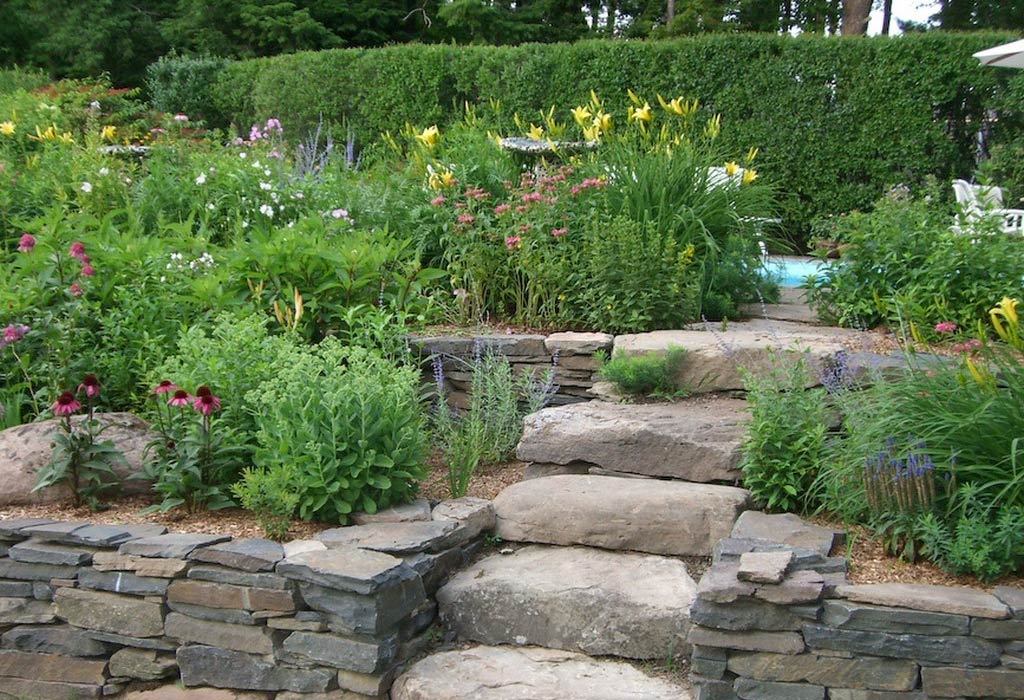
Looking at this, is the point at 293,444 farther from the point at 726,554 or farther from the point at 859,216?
the point at 859,216

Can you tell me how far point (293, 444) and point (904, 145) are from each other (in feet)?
26.7

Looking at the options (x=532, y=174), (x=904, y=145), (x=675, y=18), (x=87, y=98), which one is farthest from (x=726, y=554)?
(x=675, y=18)

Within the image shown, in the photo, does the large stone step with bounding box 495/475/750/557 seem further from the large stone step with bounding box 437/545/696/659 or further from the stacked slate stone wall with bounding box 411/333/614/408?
the stacked slate stone wall with bounding box 411/333/614/408

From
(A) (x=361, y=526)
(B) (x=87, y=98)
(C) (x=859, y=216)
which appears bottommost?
(A) (x=361, y=526)

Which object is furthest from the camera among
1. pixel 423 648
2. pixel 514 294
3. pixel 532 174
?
pixel 532 174

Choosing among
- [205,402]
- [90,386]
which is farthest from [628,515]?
[90,386]

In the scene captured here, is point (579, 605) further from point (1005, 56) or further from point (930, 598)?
point (1005, 56)

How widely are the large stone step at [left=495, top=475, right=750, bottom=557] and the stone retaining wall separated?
21.4 inches

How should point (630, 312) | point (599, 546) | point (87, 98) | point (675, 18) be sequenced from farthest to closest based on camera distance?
point (675, 18), point (87, 98), point (630, 312), point (599, 546)

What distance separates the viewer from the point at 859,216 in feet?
16.6

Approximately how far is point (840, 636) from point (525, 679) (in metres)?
0.92

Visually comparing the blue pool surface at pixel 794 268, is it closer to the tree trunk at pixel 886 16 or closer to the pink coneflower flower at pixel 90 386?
the pink coneflower flower at pixel 90 386

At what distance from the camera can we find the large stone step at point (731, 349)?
13.6 feet

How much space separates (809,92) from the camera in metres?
10.0
